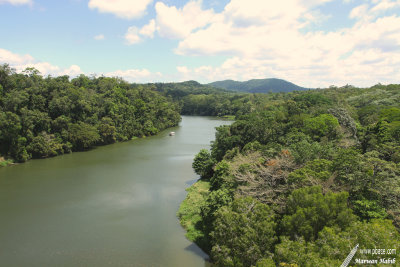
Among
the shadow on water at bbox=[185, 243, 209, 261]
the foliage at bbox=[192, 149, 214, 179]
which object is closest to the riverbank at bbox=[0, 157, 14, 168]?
the foliage at bbox=[192, 149, 214, 179]

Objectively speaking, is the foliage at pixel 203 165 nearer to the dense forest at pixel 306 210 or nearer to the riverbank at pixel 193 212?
the riverbank at pixel 193 212

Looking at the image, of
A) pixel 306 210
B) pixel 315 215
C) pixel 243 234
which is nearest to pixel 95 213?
pixel 243 234

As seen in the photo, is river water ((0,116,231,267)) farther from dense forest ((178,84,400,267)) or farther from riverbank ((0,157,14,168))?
dense forest ((178,84,400,267))

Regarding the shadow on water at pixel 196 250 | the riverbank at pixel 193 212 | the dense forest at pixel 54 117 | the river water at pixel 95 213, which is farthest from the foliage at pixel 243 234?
the dense forest at pixel 54 117

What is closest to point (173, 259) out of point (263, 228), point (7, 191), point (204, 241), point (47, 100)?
point (204, 241)

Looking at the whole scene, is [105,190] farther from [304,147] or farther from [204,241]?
[304,147]

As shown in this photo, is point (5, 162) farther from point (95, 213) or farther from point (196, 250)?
point (196, 250)

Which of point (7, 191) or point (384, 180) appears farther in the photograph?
point (7, 191)
